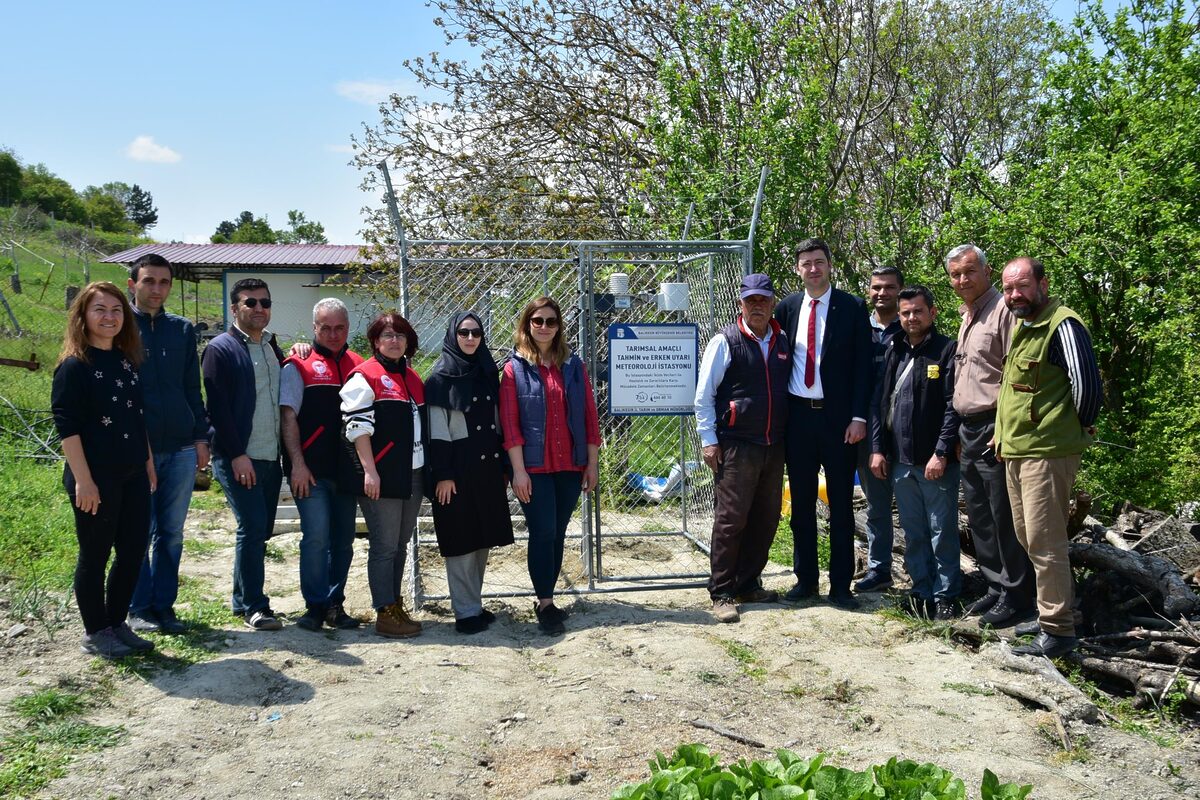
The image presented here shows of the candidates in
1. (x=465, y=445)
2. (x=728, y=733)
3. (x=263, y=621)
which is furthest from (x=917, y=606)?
(x=263, y=621)

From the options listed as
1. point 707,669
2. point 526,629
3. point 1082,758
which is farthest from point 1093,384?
point 526,629

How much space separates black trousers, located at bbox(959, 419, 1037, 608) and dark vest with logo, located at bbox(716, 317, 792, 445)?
105cm

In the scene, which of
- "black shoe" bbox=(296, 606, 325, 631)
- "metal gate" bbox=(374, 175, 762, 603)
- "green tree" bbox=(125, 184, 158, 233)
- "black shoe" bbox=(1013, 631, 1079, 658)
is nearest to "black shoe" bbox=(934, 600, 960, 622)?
"black shoe" bbox=(1013, 631, 1079, 658)

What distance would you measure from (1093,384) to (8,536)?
723 centimetres

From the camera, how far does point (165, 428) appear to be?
4.84 meters

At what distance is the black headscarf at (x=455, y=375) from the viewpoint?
5.10m

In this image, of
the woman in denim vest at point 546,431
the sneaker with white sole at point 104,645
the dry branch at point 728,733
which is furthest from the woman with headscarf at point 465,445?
the dry branch at point 728,733

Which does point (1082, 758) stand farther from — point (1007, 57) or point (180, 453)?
point (1007, 57)

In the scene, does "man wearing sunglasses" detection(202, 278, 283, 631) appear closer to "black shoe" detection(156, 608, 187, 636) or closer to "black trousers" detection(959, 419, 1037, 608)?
"black shoe" detection(156, 608, 187, 636)

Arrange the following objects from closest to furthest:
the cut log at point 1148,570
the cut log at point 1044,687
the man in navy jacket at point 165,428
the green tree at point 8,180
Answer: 1. the cut log at point 1044,687
2. the cut log at point 1148,570
3. the man in navy jacket at point 165,428
4. the green tree at point 8,180

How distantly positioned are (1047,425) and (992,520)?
822mm

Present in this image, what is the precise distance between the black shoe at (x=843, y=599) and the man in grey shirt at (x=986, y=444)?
2.31ft

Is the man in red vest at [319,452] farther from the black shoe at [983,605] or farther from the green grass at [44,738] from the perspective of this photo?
the black shoe at [983,605]

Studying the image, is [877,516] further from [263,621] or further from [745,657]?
[263,621]
